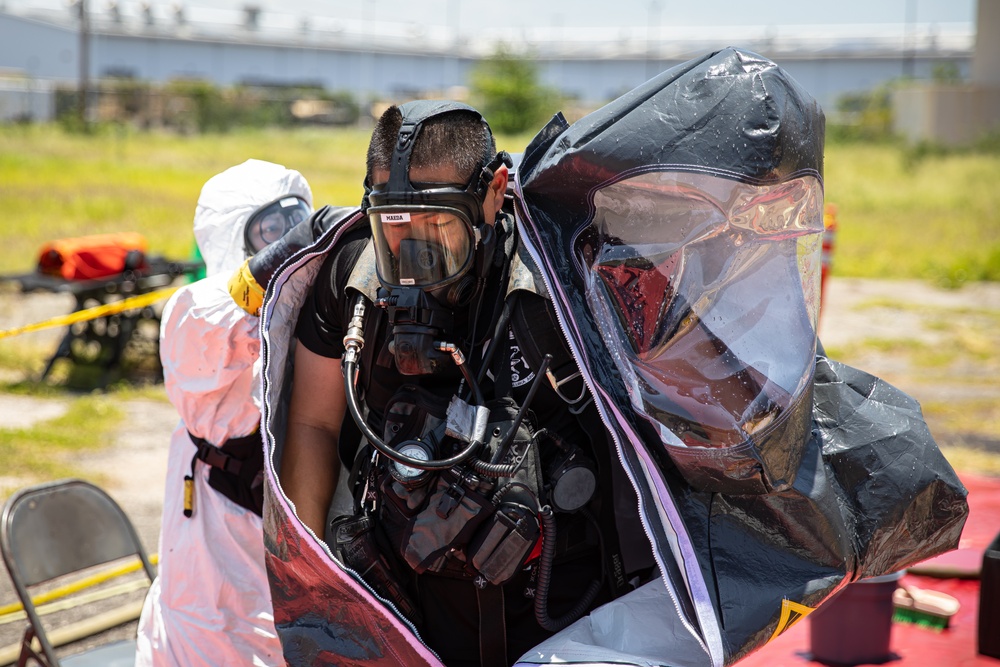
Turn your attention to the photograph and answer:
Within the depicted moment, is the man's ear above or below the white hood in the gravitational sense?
above

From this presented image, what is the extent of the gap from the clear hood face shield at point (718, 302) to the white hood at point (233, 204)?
148cm

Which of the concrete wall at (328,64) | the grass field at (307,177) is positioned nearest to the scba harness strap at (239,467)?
the grass field at (307,177)

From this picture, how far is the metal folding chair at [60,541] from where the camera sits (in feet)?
9.20

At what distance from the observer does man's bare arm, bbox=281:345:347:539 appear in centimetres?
200

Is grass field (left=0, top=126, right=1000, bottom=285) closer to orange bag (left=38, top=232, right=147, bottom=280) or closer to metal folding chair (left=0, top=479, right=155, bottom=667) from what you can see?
orange bag (left=38, top=232, right=147, bottom=280)

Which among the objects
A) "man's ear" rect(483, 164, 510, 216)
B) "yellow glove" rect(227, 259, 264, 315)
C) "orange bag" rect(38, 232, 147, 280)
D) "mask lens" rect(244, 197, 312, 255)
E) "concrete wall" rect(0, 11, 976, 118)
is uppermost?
"concrete wall" rect(0, 11, 976, 118)

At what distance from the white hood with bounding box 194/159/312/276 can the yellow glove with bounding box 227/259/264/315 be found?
0.57 m

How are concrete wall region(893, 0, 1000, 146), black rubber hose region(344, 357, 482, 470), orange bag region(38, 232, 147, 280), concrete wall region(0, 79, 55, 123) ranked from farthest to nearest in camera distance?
concrete wall region(0, 79, 55, 123)
concrete wall region(893, 0, 1000, 146)
orange bag region(38, 232, 147, 280)
black rubber hose region(344, 357, 482, 470)

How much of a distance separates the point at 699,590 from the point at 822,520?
26cm

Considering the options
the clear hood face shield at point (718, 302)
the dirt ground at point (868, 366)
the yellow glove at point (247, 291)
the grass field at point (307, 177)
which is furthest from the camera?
the grass field at point (307, 177)

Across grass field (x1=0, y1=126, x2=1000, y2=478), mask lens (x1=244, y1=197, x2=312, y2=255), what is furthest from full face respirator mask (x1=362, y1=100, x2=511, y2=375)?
grass field (x1=0, y1=126, x2=1000, y2=478)

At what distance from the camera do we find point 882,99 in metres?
41.9

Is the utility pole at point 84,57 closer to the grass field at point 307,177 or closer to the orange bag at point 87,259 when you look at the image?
the grass field at point 307,177

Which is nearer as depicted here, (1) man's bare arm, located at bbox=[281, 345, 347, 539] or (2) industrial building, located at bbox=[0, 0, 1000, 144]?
(1) man's bare arm, located at bbox=[281, 345, 347, 539]
